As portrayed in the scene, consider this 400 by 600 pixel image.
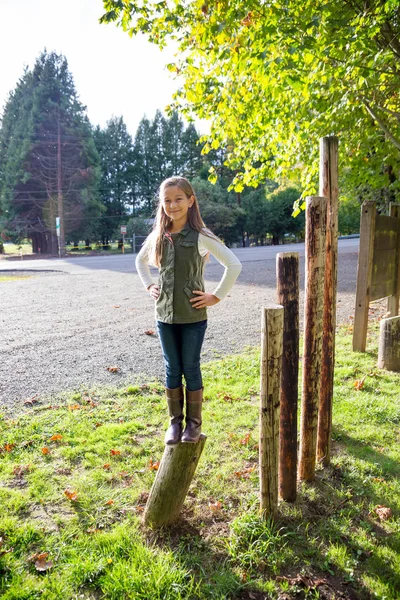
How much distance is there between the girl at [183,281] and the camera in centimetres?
254

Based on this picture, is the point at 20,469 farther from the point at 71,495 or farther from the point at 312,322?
the point at 312,322

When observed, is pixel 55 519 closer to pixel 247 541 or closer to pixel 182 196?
pixel 247 541

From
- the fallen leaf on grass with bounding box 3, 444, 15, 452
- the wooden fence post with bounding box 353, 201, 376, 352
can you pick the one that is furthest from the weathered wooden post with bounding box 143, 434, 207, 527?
the wooden fence post with bounding box 353, 201, 376, 352

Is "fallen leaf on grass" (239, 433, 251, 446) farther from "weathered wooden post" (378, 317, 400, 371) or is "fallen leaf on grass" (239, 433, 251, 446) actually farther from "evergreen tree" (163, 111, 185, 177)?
"evergreen tree" (163, 111, 185, 177)

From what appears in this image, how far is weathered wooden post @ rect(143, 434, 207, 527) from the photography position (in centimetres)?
252

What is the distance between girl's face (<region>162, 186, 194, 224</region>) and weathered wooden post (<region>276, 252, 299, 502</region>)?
0.68 m

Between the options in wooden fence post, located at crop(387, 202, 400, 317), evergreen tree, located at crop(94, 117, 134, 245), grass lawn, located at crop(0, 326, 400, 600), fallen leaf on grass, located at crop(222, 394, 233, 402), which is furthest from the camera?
evergreen tree, located at crop(94, 117, 134, 245)

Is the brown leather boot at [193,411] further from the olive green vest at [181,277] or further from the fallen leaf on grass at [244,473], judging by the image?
the fallen leaf on grass at [244,473]

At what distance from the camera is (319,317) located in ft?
8.84

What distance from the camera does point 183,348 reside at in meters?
2.63

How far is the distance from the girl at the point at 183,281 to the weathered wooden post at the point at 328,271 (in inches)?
29.8

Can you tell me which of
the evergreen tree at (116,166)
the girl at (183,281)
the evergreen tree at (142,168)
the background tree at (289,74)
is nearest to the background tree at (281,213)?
the evergreen tree at (142,168)

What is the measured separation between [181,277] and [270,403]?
952 millimetres

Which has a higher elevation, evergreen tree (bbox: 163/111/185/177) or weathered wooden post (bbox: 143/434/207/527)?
evergreen tree (bbox: 163/111/185/177)
